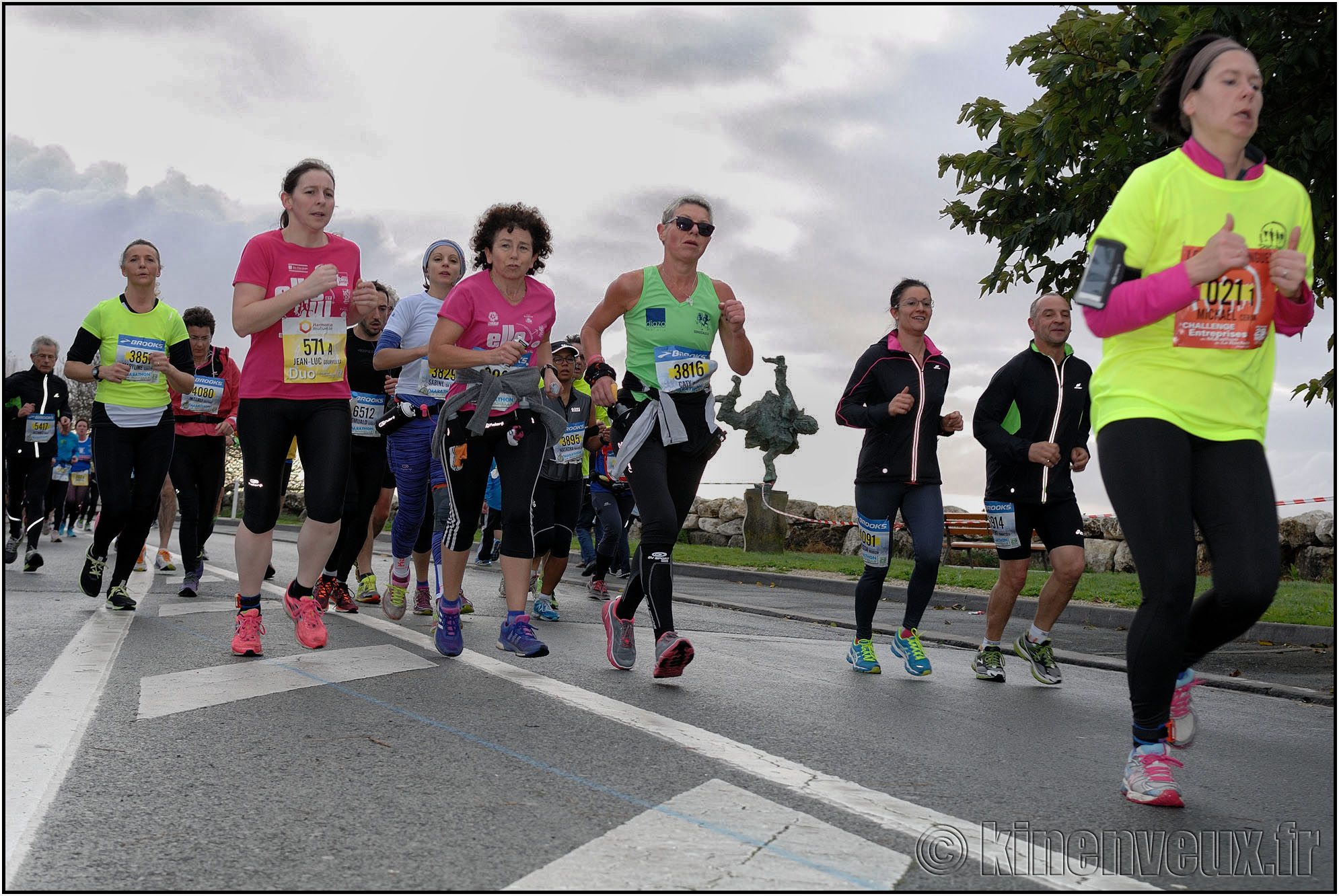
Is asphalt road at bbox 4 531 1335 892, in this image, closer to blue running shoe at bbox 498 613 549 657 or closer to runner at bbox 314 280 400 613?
blue running shoe at bbox 498 613 549 657

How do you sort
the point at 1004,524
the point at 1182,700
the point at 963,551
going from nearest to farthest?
the point at 1182,700 < the point at 1004,524 < the point at 963,551

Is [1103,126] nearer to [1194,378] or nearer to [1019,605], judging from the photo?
[1019,605]

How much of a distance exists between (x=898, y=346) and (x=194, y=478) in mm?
5986

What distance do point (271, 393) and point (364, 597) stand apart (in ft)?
11.4

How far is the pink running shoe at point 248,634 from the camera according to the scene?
589 cm

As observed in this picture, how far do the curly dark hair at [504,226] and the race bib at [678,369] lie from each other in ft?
3.32

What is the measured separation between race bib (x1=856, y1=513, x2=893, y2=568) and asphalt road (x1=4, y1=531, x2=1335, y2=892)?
0.70 metres

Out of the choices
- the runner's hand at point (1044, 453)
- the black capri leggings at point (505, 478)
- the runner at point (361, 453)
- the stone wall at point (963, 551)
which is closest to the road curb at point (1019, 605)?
the runner's hand at point (1044, 453)

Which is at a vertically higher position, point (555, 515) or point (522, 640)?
point (555, 515)

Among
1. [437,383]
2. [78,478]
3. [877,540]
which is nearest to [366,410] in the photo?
[437,383]

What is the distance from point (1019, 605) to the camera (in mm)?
12211

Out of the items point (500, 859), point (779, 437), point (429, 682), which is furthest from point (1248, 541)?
point (779, 437)

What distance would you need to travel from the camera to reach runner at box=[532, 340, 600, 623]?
9.31 metres

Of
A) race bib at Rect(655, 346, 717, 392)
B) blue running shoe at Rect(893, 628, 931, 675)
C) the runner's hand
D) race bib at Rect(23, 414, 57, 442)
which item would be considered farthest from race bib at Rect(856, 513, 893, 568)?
race bib at Rect(23, 414, 57, 442)
